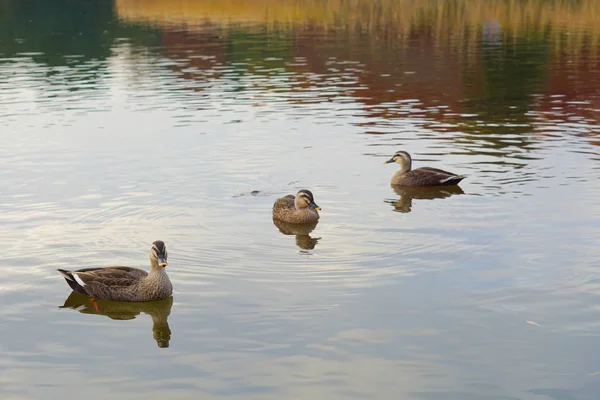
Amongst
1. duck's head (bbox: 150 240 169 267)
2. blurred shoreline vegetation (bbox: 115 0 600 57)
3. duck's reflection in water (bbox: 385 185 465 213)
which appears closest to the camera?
duck's head (bbox: 150 240 169 267)

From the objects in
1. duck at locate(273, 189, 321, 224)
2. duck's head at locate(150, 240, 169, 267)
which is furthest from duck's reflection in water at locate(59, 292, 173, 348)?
duck at locate(273, 189, 321, 224)

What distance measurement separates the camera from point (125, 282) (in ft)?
52.2

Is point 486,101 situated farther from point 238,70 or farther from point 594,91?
point 238,70

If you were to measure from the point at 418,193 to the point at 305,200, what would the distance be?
176 inches

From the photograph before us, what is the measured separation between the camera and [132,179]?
2567 centimetres

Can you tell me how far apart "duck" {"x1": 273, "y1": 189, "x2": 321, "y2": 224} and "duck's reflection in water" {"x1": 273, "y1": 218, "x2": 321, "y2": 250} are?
0.08 meters

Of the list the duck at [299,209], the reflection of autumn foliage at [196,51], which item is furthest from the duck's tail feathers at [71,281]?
the reflection of autumn foliage at [196,51]

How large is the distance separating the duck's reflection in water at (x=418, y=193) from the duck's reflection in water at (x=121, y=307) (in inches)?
325

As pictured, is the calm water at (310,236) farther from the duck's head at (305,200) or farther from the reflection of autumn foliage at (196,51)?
the reflection of autumn foliage at (196,51)

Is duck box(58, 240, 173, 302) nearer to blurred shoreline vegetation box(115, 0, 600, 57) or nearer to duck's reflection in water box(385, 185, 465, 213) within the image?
duck's reflection in water box(385, 185, 465, 213)

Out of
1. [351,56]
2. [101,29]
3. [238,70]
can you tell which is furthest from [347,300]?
[101,29]

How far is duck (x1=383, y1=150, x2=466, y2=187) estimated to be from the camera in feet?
78.4

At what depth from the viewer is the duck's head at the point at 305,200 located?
20.6 m

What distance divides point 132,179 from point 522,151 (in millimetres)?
11313
